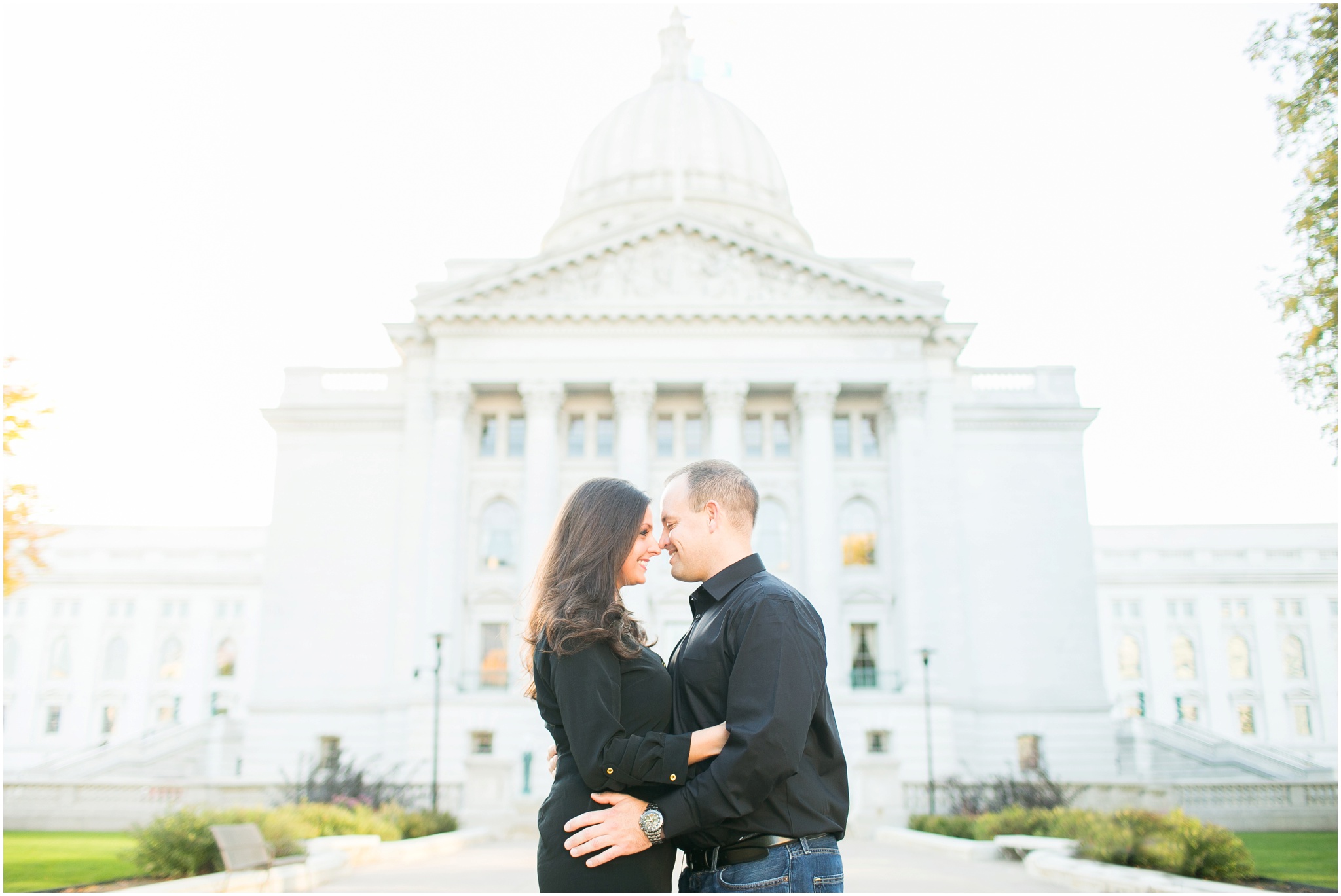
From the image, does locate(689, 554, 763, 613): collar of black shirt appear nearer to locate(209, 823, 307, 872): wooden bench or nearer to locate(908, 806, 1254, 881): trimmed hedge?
locate(209, 823, 307, 872): wooden bench

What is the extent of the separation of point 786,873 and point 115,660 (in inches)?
2868

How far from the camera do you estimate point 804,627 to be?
13.1 ft

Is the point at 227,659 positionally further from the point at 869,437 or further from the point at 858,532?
the point at 869,437

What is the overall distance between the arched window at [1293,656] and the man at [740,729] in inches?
2718

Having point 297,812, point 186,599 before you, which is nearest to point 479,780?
point 297,812

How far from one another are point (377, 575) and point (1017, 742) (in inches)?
991

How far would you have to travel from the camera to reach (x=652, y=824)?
12.4 ft

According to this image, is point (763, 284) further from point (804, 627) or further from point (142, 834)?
point (804, 627)

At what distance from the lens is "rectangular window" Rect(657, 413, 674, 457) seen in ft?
135

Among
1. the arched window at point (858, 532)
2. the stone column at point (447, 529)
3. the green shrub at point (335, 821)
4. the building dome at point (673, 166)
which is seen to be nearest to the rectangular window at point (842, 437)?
the arched window at point (858, 532)

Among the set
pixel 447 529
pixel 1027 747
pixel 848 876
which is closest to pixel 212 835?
pixel 848 876

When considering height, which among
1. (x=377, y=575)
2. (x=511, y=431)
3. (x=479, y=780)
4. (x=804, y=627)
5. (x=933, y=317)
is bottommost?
(x=479, y=780)

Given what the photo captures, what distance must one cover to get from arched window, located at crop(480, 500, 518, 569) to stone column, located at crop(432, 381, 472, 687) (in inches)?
36.3

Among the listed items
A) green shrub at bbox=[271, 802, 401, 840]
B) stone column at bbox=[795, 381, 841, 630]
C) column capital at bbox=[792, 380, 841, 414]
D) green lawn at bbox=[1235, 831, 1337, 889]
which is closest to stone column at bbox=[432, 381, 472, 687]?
column capital at bbox=[792, 380, 841, 414]
